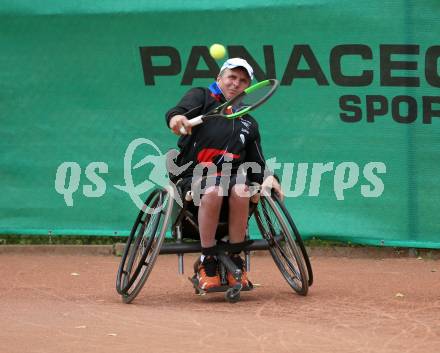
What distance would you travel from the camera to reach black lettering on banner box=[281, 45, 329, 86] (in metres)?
7.20

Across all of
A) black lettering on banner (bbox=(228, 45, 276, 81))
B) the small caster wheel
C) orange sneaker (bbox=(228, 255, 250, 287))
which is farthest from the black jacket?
black lettering on banner (bbox=(228, 45, 276, 81))

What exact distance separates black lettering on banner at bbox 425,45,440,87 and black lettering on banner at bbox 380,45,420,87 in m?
0.07

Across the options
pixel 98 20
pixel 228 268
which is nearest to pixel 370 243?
pixel 228 268

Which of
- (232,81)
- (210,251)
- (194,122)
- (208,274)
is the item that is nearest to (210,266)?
(208,274)

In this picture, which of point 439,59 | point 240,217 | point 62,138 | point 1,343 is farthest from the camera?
point 62,138

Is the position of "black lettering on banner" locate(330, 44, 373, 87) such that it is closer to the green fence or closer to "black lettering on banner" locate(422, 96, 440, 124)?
the green fence

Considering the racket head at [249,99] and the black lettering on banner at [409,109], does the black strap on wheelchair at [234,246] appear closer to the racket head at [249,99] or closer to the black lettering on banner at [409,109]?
the racket head at [249,99]

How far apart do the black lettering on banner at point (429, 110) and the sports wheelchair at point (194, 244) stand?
1.72m

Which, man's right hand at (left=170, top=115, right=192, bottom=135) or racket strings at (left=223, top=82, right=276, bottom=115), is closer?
man's right hand at (left=170, top=115, right=192, bottom=135)

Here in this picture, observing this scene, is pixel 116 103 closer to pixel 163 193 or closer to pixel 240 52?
pixel 240 52

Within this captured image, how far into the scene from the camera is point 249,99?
5.69 meters

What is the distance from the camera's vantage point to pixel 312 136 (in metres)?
7.25

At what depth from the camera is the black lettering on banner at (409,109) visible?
7098 millimetres

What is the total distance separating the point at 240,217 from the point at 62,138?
7.79ft
